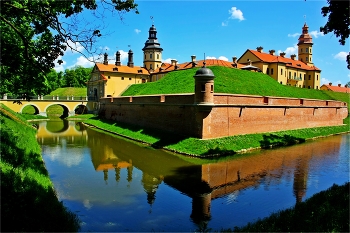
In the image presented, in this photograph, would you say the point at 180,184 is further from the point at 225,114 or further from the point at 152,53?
the point at 152,53

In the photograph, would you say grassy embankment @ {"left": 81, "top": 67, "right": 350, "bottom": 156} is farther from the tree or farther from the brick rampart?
the tree

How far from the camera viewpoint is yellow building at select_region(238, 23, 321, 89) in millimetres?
41250

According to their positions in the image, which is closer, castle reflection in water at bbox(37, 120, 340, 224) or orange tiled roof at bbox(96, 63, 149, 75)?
castle reflection in water at bbox(37, 120, 340, 224)

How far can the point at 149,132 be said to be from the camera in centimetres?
2089

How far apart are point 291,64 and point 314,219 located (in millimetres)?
43145

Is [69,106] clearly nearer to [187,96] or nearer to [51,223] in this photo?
[187,96]

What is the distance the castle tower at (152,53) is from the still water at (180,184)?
35.3 m

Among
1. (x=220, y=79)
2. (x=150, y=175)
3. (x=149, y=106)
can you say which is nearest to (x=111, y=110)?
(x=149, y=106)

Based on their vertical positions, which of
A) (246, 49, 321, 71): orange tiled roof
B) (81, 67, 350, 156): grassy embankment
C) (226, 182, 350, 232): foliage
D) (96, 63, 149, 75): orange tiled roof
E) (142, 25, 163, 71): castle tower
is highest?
(142, 25, 163, 71): castle tower

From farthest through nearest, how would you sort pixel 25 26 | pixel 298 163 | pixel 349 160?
pixel 349 160, pixel 298 163, pixel 25 26

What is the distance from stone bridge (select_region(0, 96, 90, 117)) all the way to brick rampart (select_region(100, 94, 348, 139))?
17.4 m

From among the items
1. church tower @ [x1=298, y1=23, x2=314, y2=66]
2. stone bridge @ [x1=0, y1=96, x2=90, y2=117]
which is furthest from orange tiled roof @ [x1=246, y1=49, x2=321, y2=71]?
stone bridge @ [x1=0, y1=96, x2=90, y2=117]

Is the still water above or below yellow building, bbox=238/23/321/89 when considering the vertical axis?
below

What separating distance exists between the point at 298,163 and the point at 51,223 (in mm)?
11510
